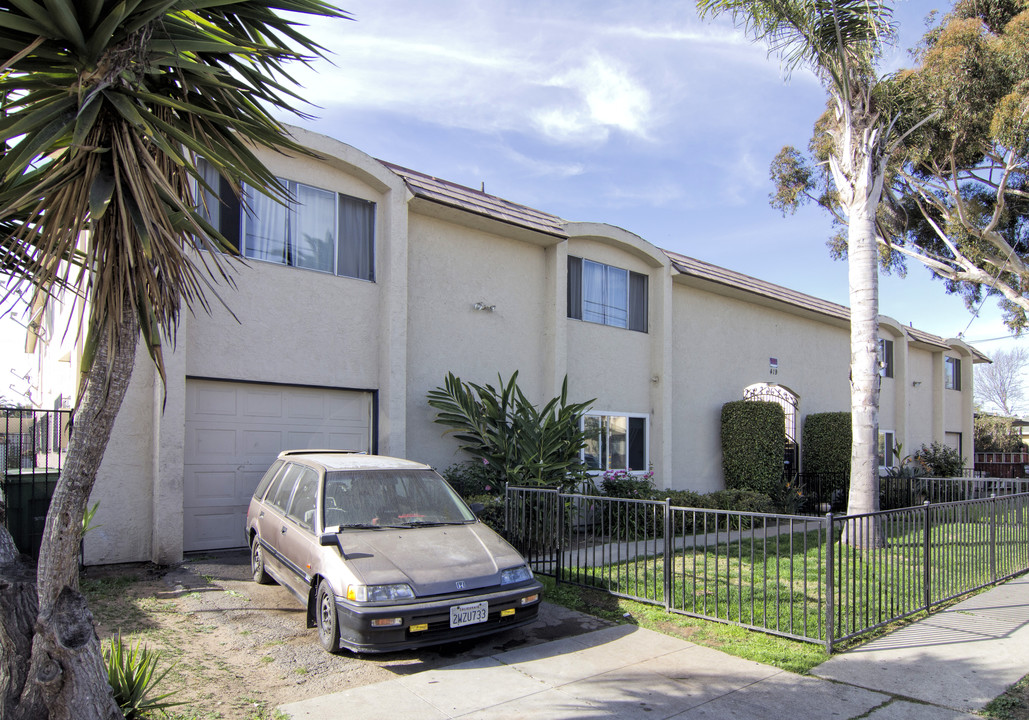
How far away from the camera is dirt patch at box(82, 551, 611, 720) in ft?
16.2

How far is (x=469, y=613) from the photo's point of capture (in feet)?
18.0

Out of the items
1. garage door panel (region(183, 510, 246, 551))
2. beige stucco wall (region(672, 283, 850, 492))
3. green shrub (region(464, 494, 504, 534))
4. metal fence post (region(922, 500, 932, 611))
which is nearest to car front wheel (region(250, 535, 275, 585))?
garage door panel (region(183, 510, 246, 551))

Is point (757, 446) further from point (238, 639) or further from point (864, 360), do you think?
point (238, 639)

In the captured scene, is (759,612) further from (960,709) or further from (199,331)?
(199,331)

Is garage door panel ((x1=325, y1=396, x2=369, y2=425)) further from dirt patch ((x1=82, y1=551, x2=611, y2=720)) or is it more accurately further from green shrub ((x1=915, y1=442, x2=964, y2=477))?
green shrub ((x1=915, y1=442, x2=964, y2=477))

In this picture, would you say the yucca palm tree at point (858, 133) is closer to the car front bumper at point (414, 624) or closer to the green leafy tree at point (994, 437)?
the car front bumper at point (414, 624)

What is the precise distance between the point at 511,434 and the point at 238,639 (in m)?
5.91

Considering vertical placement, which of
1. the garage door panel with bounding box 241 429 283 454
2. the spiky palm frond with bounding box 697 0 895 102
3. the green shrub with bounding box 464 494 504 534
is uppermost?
the spiky palm frond with bounding box 697 0 895 102

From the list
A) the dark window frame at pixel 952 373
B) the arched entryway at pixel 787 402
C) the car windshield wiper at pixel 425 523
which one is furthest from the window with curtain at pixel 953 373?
the car windshield wiper at pixel 425 523

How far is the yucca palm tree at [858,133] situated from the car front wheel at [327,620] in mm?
8746

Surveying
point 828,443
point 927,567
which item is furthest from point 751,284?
point 927,567

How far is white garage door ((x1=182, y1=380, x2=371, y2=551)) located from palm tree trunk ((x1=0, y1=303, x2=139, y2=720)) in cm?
575

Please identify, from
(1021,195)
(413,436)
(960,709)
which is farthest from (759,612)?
(1021,195)

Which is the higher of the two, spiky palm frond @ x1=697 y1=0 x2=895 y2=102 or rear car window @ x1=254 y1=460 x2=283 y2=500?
spiky palm frond @ x1=697 y1=0 x2=895 y2=102
